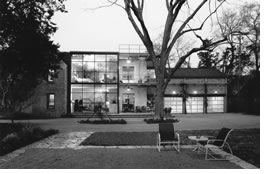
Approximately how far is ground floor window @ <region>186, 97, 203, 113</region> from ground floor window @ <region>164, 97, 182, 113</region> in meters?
1.10

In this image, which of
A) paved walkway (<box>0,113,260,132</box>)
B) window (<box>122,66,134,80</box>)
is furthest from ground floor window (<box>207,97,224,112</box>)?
paved walkway (<box>0,113,260,132</box>)

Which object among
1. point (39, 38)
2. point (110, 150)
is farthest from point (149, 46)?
point (110, 150)

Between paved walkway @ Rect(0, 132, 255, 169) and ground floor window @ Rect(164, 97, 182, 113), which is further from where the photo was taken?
ground floor window @ Rect(164, 97, 182, 113)

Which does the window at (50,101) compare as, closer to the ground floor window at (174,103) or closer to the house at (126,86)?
the house at (126,86)

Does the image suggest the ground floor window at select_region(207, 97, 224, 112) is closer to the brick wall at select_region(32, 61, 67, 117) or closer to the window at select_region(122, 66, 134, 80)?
the window at select_region(122, 66, 134, 80)

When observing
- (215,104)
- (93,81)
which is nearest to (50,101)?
(93,81)

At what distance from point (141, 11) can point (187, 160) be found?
13067 millimetres

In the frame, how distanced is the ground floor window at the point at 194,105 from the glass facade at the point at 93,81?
31.9 feet

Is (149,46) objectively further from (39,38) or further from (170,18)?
(39,38)

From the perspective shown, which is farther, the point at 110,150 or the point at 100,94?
the point at 100,94

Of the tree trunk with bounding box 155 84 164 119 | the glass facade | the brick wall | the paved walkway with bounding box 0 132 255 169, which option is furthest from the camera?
the glass facade

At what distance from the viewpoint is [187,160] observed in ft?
20.7

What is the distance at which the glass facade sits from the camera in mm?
27328

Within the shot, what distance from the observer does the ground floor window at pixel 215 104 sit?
98.7 ft
